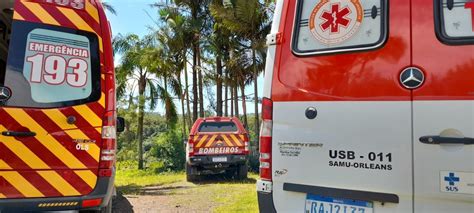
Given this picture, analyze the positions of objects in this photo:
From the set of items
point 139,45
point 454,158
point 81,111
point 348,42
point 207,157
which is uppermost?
point 139,45

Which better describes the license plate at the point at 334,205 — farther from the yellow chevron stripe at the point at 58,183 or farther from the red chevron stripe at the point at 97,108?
the yellow chevron stripe at the point at 58,183

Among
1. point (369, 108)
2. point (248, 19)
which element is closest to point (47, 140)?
point (369, 108)

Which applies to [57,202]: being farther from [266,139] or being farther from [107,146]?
[266,139]

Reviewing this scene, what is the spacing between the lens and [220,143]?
13.6 metres

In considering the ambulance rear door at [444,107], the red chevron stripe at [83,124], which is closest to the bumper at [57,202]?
the red chevron stripe at [83,124]

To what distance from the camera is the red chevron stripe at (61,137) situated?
4.28m

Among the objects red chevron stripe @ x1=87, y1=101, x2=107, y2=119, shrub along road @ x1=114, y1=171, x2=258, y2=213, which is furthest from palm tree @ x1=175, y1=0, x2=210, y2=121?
red chevron stripe @ x1=87, y1=101, x2=107, y2=119

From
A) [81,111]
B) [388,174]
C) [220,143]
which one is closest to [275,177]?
[388,174]

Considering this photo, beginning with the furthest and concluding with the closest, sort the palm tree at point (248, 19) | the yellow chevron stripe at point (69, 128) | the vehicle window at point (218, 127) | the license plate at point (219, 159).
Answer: the palm tree at point (248, 19) → the vehicle window at point (218, 127) → the license plate at point (219, 159) → the yellow chevron stripe at point (69, 128)

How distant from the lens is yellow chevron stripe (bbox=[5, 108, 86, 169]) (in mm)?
4242

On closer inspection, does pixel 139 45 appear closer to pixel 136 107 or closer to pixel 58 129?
pixel 136 107

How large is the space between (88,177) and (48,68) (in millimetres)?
1074

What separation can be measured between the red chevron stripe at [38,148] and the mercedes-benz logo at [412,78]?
3079 mm

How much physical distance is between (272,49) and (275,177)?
3.20 feet
